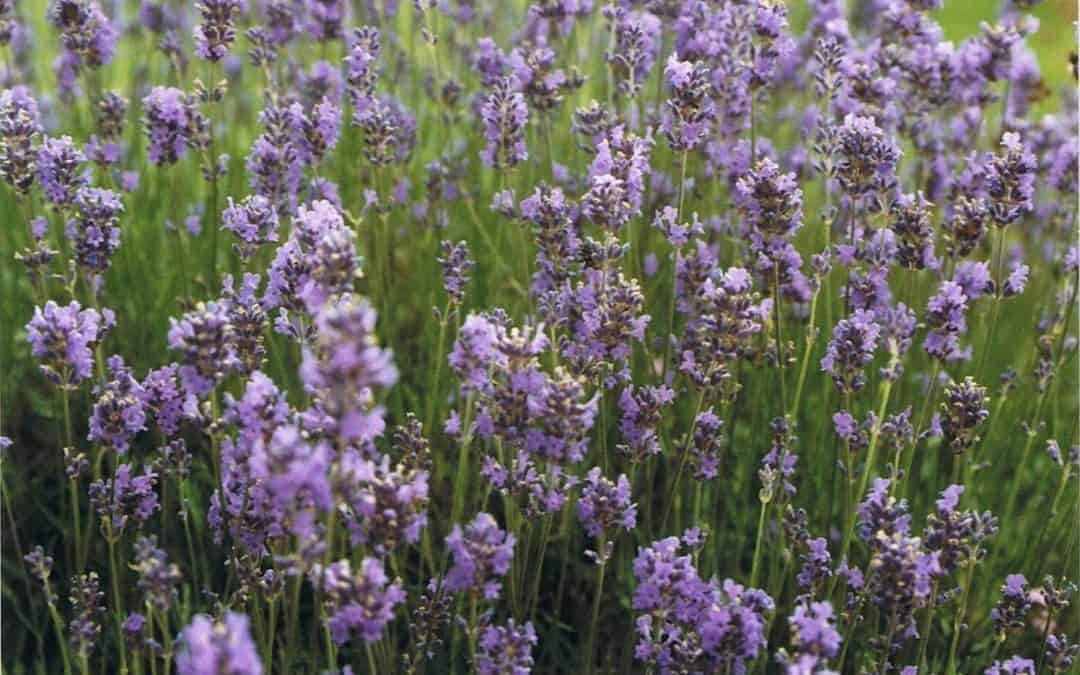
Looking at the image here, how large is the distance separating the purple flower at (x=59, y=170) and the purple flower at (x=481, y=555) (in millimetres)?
1419

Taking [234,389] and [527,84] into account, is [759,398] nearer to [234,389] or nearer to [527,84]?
[527,84]

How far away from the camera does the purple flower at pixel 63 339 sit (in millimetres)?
2502

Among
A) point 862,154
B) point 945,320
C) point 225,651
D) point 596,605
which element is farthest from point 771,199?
point 225,651

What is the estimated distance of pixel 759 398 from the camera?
3.58 m

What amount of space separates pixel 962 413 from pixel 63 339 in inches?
73.2

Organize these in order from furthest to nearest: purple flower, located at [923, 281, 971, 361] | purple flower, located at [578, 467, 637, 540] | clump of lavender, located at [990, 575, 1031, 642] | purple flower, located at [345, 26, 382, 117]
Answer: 1. purple flower, located at [345, 26, 382, 117]
2. purple flower, located at [923, 281, 971, 361]
3. clump of lavender, located at [990, 575, 1031, 642]
4. purple flower, located at [578, 467, 637, 540]

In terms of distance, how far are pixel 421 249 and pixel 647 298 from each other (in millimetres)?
901

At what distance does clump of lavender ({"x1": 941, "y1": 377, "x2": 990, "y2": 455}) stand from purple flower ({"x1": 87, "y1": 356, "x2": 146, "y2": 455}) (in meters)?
1.70

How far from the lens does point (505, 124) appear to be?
344 cm

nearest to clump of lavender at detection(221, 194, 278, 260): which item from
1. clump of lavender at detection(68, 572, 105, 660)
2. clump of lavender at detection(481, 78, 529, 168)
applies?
clump of lavender at detection(481, 78, 529, 168)

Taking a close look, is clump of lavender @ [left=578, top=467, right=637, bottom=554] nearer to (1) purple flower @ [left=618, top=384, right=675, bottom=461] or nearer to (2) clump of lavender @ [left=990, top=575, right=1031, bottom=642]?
(1) purple flower @ [left=618, top=384, right=675, bottom=461]

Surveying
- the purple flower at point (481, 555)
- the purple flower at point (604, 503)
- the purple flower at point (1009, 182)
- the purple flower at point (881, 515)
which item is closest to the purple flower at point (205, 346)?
the purple flower at point (481, 555)

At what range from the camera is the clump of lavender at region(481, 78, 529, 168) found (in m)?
3.42

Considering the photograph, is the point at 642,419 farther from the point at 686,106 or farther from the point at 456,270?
the point at 686,106
